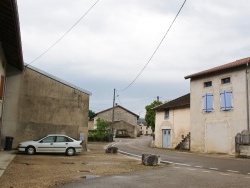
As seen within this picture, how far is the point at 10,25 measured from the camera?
15484 millimetres

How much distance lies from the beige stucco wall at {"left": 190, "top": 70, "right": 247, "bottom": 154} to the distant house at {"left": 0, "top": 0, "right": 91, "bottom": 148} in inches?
413

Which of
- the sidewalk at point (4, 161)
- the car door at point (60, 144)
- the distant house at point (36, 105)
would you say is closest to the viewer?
the sidewalk at point (4, 161)

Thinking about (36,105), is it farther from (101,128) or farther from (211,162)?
(101,128)

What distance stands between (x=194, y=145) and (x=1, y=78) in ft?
59.7

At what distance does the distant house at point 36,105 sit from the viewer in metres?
24.1

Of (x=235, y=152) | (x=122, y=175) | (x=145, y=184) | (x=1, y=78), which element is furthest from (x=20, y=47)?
(x=235, y=152)

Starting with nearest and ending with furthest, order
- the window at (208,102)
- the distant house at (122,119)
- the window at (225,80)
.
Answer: the window at (225,80), the window at (208,102), the distant house at (122,119)

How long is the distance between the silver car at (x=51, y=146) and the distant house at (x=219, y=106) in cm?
1240

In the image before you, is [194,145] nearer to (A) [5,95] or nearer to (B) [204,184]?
(A) [5,95]

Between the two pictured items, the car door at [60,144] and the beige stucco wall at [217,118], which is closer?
the car door at [60,144]

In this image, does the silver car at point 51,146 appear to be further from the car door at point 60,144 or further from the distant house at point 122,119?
the distant house at point 122,119

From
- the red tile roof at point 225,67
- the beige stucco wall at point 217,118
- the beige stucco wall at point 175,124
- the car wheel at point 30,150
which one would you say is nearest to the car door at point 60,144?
the car wheel at point 30,150

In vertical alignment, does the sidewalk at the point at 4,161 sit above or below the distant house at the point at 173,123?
below

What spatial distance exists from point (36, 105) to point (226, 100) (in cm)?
1482
